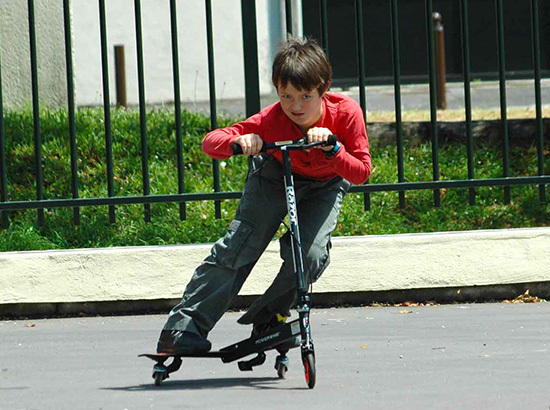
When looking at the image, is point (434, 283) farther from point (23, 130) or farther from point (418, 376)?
point (23, 130)

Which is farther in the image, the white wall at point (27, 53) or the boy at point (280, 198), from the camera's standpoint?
the white wall at point (27, 53)

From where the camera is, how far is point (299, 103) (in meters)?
4.51

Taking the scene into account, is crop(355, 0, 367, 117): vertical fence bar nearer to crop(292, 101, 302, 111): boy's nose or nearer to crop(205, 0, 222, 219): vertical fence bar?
crop(205, 0, 222, 219): vertical fence bar

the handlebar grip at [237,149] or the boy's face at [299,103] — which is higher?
the boy's face at [299,103]

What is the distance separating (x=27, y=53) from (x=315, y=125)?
14.0ft

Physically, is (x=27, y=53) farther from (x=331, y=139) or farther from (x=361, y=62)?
(x=331, y=139)

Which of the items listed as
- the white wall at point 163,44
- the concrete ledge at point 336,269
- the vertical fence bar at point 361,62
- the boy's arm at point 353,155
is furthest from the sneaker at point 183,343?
the white wall at point 163,44

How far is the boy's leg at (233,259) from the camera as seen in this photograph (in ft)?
15.3

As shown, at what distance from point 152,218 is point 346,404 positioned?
310 centimetres

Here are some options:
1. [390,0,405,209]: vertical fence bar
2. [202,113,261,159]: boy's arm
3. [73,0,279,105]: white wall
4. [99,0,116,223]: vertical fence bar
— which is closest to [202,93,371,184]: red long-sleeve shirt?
[202,113,261,159]: boy's arm

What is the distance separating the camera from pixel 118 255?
6375mm

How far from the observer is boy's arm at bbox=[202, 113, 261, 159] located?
14.8 ft

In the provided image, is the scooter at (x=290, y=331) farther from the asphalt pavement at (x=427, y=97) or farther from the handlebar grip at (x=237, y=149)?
the asphalt pavement at (x=427, y=97)

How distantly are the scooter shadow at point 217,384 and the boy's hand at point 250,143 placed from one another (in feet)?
3.24
